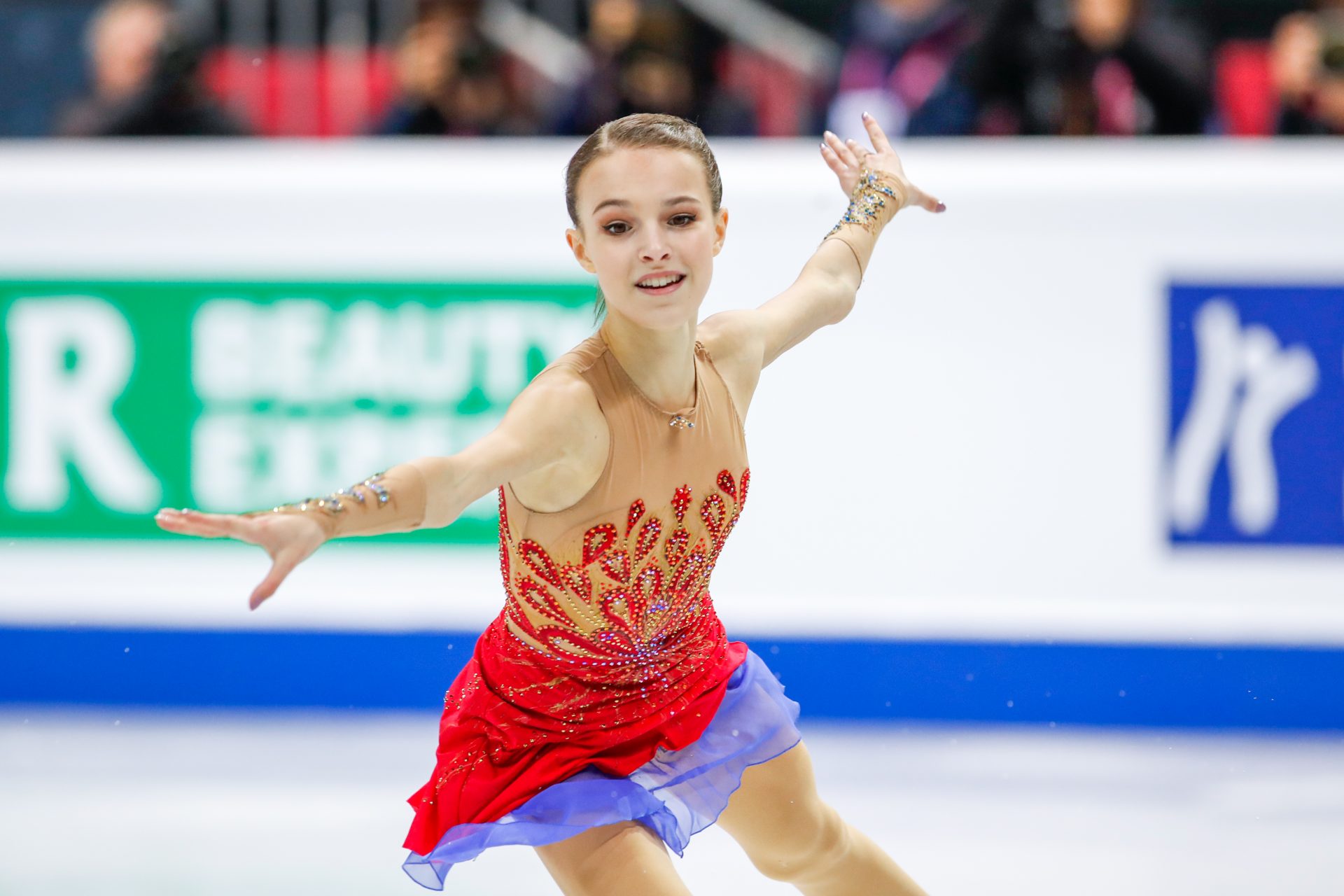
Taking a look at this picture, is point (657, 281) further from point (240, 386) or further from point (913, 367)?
point (240, 386)

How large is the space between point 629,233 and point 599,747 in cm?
70

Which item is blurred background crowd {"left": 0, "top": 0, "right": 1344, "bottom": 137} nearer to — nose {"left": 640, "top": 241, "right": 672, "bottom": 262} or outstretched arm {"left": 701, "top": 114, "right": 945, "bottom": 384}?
outstretched arm {"left": 701, "top": 114, "right": 945, "bottom": 384}

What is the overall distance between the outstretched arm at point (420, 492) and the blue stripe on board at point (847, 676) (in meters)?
2.32

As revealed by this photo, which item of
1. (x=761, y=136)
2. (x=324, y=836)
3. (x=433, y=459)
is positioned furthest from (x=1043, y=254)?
(x=433, y=459)

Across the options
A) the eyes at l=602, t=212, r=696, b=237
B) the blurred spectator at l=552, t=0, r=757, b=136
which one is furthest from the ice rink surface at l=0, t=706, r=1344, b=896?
the blurred spectator at l=552, t=0, r=757, b=136

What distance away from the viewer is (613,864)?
2.09 m

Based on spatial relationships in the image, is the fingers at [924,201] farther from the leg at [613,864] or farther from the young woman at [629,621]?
the leg at [613,864]

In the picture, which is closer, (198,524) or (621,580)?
(198,524)

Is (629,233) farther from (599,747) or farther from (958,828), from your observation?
(958,828)

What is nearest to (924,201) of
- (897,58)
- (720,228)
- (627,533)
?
(720,228)

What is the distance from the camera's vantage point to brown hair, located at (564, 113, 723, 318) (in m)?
2.15

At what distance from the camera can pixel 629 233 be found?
2.14 meters

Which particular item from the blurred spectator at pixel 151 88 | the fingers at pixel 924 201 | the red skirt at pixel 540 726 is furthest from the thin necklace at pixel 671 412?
the blurred spectator at pixel 151 88

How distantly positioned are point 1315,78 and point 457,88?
252 centimetres
